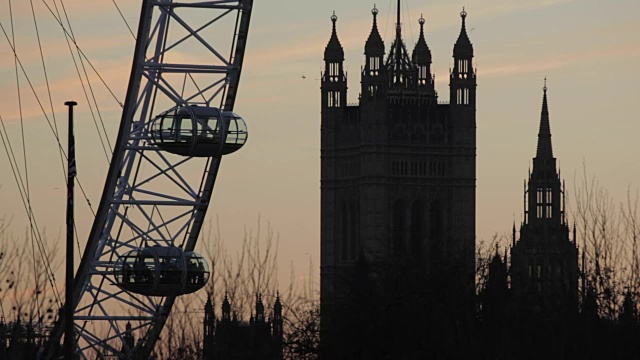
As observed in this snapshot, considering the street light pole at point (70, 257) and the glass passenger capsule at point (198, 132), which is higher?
the glass passenger capsule at point (198, 132)

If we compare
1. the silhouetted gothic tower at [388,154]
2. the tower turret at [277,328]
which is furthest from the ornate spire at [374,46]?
the tower turret at [277,328]

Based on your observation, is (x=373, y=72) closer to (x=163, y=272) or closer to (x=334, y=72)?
(x=334, y=72)

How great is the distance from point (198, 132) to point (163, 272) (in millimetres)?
5366

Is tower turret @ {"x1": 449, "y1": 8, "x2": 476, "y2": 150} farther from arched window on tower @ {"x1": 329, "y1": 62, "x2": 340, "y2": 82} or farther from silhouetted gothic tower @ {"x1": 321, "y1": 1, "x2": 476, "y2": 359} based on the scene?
arched window on tower @ {"x1": 329, "y1": 62, "x2": 340, "y2": 82}

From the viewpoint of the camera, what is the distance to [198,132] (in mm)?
68562

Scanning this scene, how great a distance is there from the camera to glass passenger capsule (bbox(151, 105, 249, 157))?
6856 cm

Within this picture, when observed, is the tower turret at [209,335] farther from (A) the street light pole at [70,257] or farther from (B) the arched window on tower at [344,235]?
(B) the arched window on tower at [344,235]

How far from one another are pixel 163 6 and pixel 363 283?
10.8 m

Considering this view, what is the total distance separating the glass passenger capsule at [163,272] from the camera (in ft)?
236

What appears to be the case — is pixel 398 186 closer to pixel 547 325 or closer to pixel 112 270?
pixel 112 270

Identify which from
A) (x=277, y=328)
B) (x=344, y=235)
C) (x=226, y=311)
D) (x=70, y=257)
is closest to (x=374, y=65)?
(x=344, y=235)

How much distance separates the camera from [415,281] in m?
65.6

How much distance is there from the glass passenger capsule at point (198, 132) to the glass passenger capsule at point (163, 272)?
4.24 metres

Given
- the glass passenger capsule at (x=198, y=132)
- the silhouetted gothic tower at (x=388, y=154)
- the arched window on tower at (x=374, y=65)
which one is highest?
the arched window on tower at (x=374, y=65)
